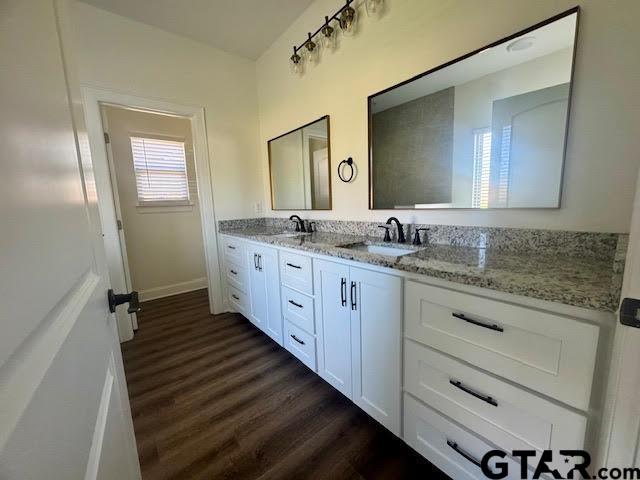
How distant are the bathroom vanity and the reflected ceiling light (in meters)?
0.90

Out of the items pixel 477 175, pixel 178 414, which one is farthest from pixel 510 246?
pixel 178 414

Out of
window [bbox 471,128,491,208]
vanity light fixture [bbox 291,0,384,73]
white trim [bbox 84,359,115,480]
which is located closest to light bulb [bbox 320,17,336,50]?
vanity light fixture [bbox 291,0,384,73]

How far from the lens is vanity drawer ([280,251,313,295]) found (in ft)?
5.19

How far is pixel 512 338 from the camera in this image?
2.62 feet

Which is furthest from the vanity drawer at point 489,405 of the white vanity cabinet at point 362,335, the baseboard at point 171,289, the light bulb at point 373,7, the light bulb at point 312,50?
the baseboard at point 171,289

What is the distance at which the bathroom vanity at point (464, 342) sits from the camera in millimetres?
707

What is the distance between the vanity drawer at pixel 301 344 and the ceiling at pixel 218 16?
247 cm

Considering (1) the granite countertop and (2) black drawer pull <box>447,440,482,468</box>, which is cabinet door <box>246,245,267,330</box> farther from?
(2) black drawer pull <box>447,440,482,468</box>

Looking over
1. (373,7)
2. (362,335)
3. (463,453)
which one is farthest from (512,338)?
(373,7)

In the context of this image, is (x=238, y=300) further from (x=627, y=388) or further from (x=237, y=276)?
(x=627, y=388)

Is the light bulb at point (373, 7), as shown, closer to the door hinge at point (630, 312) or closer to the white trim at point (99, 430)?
the door hinge at point (630, 312)

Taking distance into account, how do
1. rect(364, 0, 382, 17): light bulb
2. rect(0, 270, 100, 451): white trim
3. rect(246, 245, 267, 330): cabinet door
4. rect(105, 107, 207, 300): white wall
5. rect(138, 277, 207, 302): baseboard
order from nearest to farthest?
1. rect(0, 270, 100, 451): white trim
2. rect(364, 0, 382, 17): light bulb
3. rect(246, 245, 267, 330): cabinet door
4. rect(105, 107, 207, 300): white wall
5. rect(138, 277, 207, 302): baseboard

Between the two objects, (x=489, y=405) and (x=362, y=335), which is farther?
(x=362, y=335)

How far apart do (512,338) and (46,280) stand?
3.58ft
